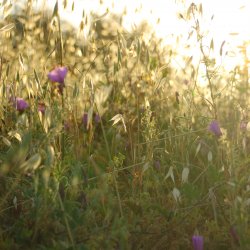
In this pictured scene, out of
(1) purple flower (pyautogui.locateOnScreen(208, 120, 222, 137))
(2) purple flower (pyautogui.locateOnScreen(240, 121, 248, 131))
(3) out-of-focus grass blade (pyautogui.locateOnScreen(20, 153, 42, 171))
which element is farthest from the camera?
(2) purple flower (pyautogui.locateOnScreen(240, 121, 248, 131))

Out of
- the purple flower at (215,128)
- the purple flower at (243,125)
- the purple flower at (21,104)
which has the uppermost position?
the purple flower at (21,104)

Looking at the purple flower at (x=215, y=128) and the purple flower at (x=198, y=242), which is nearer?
the purple flower at (x=198, y=242)

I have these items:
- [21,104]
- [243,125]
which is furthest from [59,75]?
[243,125]

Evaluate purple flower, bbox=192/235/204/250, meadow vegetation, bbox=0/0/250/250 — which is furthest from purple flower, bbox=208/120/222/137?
purple flower, bbox=192/235/204/250

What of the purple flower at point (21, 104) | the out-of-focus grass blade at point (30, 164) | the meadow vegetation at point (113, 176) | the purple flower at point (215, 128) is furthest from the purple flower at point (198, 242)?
the purple flower at point (21, 104)

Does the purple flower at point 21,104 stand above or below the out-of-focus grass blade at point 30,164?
below

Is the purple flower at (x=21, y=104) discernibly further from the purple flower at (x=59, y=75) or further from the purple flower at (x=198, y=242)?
the purple flower at (x=198, y=242)

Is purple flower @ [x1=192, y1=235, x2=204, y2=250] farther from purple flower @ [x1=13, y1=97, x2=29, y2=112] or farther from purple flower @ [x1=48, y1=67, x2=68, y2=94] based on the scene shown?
purple flower @ [x1=13, y1=97, x2=29, y2=112]

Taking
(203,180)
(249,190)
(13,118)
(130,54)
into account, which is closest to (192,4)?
(130,54)

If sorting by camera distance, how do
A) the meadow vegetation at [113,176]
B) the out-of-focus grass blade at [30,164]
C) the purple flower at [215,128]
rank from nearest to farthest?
the out-of-focus grass blade at [30,164], the meadow vegetation at [113,176], the purple flower at [215,128]

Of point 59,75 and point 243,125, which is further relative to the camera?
point 243,125

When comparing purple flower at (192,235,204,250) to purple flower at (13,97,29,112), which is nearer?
purple flower at (192,235,204,250)

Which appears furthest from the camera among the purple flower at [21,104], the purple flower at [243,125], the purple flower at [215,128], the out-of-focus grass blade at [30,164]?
the purple flower at [21,104]

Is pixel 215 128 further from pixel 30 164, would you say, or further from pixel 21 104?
pixel 30 164
